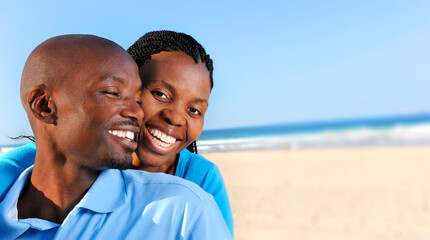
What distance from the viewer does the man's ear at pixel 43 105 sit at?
4.66 feet

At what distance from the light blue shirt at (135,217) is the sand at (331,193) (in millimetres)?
4936

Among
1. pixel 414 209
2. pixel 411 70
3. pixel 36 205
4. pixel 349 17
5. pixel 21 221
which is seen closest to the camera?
pixel 21 221

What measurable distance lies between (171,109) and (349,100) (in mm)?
37761

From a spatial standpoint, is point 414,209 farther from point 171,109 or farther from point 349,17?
point 349,17

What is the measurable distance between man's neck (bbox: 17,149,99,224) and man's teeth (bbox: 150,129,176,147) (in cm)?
66

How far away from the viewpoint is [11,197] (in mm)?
1401

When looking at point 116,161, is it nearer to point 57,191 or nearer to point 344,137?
point 57,191

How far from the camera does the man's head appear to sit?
137cm

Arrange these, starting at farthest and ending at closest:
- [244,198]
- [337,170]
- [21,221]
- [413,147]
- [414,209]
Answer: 1. [413,147]
2. [337,170]
3. [244,198]
4. [414,209]
5. [21,221]

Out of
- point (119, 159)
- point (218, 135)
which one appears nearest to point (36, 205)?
point (119, 159)

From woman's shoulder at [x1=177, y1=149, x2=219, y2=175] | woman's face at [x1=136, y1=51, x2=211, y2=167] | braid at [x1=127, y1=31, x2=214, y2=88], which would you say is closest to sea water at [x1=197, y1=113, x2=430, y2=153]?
woman's shoulder at [x1=177, y1=149, x2=219, y2=175]

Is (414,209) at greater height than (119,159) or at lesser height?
lesser

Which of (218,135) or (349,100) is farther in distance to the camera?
(349,100)

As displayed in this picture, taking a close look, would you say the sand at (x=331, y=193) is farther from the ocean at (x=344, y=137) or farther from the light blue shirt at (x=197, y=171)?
the light blue shirt at (x=197, y=171)
